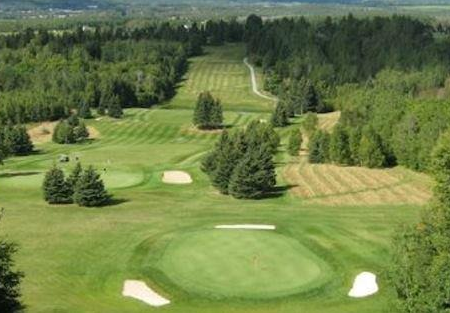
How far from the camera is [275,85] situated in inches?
7731

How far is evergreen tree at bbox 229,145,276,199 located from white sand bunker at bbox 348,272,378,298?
88.5 feet

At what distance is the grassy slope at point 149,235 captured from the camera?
43.8 metres

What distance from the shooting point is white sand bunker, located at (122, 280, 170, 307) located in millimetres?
44469

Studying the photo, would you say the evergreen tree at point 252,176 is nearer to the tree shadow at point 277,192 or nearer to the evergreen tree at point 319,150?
the tree shadow at point 277,192

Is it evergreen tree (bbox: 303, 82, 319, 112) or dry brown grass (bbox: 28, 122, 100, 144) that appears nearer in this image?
dry brown grass (bbox: 28, 122, 100, 144)

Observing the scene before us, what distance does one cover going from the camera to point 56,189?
69.7m

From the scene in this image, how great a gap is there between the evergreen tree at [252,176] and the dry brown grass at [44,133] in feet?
201

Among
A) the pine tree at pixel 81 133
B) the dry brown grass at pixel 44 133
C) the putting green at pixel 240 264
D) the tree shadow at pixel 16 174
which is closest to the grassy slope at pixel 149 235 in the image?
the tree shadow at pixel 16 174

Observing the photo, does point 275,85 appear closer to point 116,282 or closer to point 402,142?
point 402,142

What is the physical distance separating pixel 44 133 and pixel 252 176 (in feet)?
234

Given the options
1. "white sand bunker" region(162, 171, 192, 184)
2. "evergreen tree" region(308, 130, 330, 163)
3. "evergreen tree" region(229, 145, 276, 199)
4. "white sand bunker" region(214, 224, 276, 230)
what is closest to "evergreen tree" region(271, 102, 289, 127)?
"evergreen tree" region(308, 130, 330, 163)

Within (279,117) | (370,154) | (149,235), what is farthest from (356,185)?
(279,117)

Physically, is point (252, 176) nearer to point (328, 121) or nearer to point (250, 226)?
point (250, 226)

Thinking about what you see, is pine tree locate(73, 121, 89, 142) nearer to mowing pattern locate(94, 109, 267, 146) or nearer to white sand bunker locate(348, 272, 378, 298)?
mowing pattern locate(94, 109, 267, 146)
